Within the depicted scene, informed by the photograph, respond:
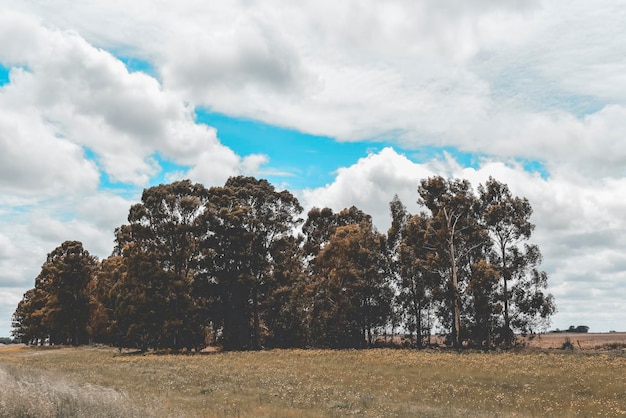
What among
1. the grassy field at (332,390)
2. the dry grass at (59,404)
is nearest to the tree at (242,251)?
the grassy field at (332,390)

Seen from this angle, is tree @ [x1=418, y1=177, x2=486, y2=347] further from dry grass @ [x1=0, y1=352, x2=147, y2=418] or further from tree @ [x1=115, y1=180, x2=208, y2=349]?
dry grass @ [x1=0, y1=352, x2=147, y2=418]

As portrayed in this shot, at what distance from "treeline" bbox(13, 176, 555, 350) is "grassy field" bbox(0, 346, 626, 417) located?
20.6 meters

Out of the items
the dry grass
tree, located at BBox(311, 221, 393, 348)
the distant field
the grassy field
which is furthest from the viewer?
tree, located at BBox(311, 221, 393, 348)

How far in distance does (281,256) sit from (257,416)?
48.0m

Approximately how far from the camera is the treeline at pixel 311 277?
190 feet

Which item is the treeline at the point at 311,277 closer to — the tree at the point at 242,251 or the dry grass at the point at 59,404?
the tree at the point at 242,251

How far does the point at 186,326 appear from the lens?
59.8 meters

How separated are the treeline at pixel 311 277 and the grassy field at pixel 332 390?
67.4ft

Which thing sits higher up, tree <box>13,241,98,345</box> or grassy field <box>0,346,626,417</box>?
tree <box>13,241,98,345</box>

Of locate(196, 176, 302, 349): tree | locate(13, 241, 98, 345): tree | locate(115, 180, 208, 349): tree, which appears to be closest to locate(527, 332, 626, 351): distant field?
locate(196, 176, 302, 349): tree

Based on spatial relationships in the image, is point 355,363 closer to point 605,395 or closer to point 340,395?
point 340,395

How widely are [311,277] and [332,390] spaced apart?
1890 inches

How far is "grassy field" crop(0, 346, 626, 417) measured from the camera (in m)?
→ 17.1

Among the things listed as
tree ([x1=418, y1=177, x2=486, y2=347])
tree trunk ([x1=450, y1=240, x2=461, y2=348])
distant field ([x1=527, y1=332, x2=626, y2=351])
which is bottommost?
distant field ([x1=527, y1=332, x2=626, y2=351])
